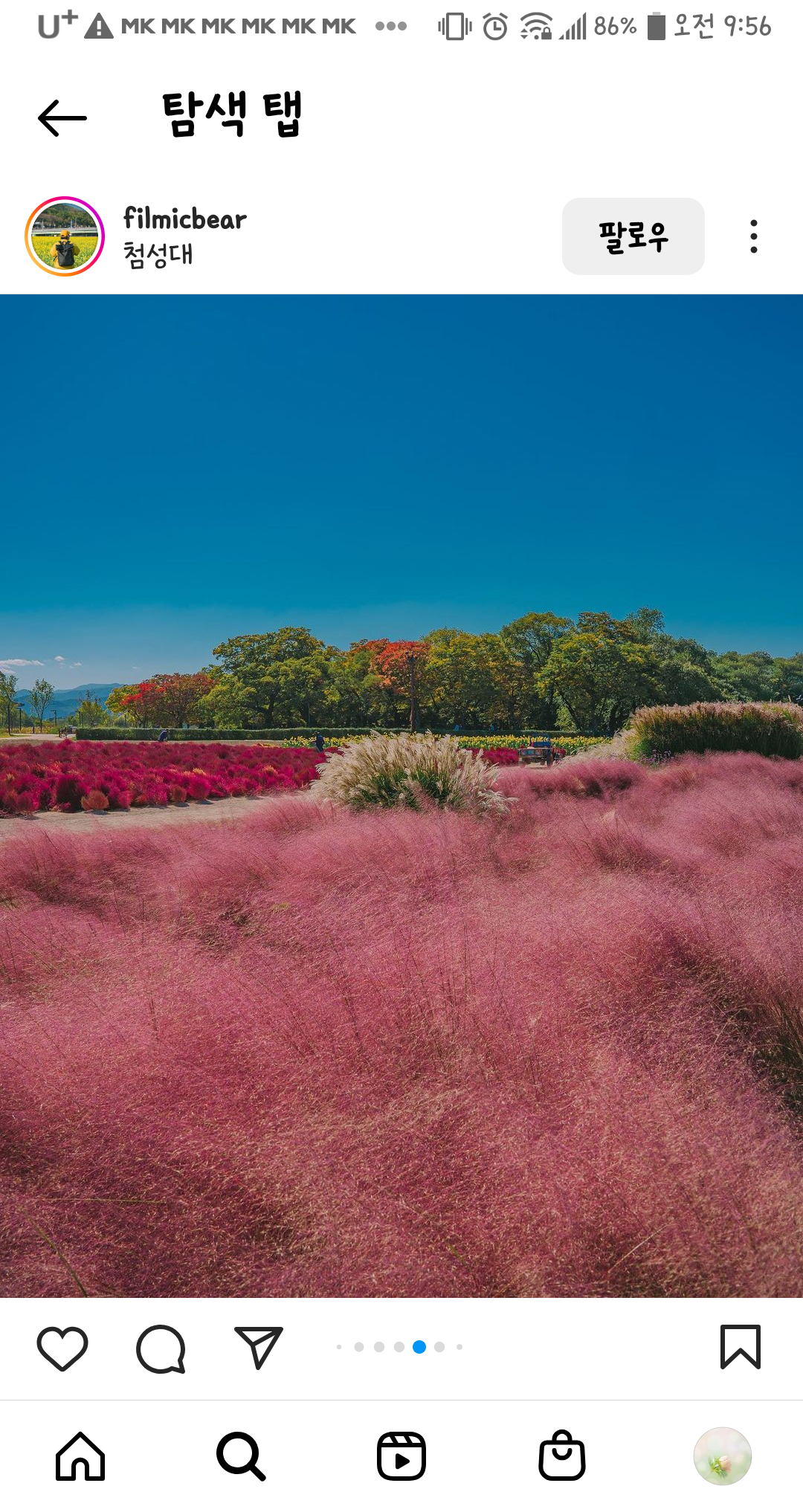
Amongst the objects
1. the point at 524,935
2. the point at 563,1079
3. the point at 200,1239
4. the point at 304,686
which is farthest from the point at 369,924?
the point at 304,686

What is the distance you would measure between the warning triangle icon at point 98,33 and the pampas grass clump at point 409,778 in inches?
187

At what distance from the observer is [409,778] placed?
21.1ft

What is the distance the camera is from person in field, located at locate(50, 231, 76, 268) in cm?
287

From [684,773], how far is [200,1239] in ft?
26.8

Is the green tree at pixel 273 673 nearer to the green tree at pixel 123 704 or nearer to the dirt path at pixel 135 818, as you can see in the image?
the green tree at pixel 123 704

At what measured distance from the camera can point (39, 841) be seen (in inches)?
189

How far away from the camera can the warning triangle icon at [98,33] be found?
8.48 ft

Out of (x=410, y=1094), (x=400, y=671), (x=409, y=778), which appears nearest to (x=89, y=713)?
(x=400, y=671)

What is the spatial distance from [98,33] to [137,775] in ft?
27.9

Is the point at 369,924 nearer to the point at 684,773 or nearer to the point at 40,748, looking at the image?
the point at 684,773
